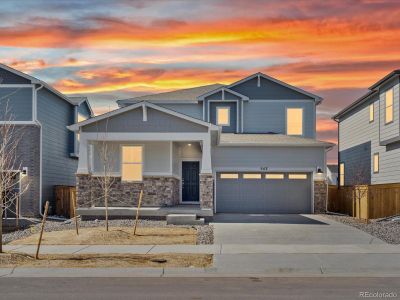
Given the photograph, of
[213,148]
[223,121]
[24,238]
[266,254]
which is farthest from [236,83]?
[266,254]

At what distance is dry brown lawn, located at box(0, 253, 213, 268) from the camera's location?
55.3ft

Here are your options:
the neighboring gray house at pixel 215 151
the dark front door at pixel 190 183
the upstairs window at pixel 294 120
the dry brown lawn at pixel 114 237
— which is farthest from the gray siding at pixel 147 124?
the upstairs window at pixel 294 120

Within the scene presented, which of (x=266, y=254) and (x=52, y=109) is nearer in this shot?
(x=266, y=254)

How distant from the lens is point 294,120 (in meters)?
40.4

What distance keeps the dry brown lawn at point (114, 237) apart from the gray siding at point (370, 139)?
14.1m

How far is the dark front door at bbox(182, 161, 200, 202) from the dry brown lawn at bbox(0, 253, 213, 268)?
17.8 meters

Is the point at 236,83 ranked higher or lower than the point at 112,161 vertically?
higher

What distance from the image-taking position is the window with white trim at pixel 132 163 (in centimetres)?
3152

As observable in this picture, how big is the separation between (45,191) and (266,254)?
65.2 ft

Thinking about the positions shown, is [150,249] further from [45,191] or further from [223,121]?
[223,121]

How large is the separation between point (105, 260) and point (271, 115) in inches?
956

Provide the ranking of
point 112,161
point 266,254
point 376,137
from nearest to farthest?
point 266,254 → point 112,161 → point 376,137

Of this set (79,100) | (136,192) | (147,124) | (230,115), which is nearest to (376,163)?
(230,115)
